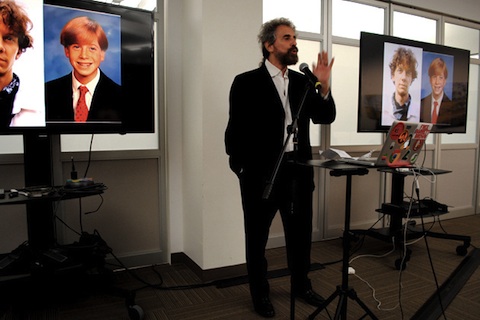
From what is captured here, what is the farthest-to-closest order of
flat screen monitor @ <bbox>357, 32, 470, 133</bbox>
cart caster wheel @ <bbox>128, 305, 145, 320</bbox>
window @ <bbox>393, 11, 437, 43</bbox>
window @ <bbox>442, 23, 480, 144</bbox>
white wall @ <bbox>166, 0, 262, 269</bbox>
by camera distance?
window @ <bbox>442, 23, 480, 144</bbox>, window @ <bbox>393, 11, 437, 43</bbox>, flat screen monitor @ <bbox>357, 32, 470, 133</bbox>, white wall @ <bbox>166, 0, 262, 269</bbox>, cart caster wheel @ <bbox>128, 305, 145, 320</bbox>

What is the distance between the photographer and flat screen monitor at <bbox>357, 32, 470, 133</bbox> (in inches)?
118

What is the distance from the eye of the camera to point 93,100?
212 cm

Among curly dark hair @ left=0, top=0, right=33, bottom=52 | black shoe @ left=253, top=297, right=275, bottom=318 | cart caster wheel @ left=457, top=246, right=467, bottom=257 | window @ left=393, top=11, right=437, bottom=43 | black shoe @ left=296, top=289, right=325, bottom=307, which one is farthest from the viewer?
window @ left=393, top=11, right=437, bottom=43

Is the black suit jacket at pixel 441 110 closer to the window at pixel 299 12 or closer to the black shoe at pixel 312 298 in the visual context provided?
the window at pixel 299 12

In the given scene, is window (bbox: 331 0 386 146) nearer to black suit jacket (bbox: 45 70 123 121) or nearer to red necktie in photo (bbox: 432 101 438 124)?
red necktie in photo (bbox: 432 101 438 124)

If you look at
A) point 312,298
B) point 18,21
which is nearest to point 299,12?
point 18,21

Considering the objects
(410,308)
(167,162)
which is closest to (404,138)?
(410,308)

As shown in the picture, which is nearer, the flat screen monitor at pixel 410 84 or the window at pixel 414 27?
the flat screen monitor at pixel 410 84

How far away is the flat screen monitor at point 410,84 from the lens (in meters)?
3.00

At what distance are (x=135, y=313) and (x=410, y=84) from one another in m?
2.88

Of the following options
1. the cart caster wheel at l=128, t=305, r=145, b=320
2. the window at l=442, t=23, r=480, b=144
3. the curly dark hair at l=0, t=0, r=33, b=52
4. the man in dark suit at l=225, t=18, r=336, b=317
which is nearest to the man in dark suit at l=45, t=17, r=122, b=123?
the curly dark hair at l=0, t=0, r=33, b=52

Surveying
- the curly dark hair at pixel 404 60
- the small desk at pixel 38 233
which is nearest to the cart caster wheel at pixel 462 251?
Answer: the curly dark hair at pixel 404 60

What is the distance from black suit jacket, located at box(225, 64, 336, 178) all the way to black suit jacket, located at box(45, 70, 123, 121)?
703 millimetres

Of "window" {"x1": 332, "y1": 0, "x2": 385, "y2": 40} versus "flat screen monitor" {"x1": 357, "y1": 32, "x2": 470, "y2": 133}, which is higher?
"window" {"x1": 332, "y1": 0, "x2": 385, "y2": 40}
